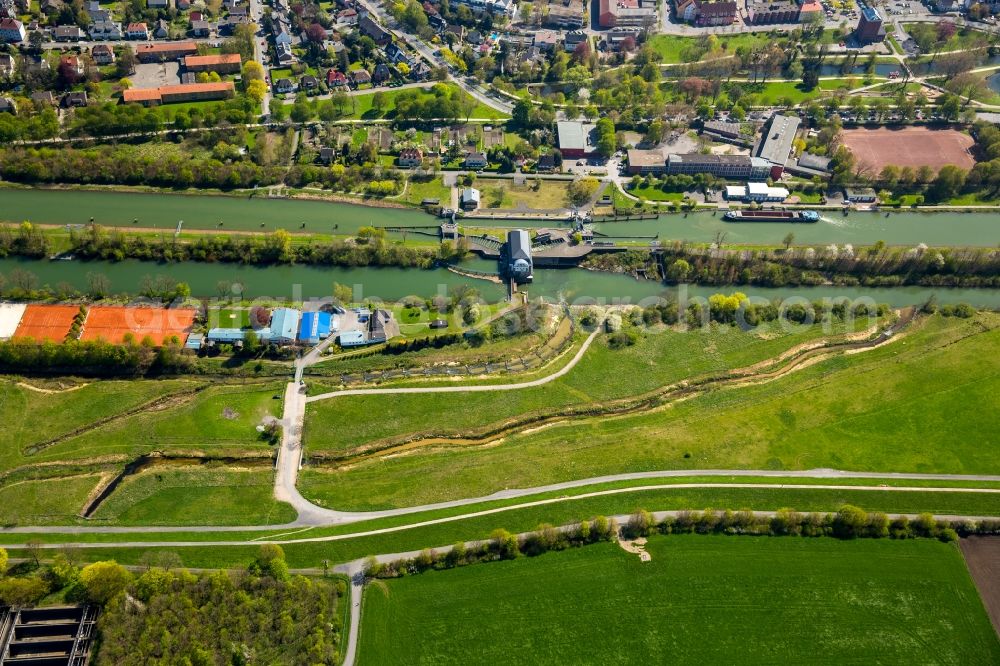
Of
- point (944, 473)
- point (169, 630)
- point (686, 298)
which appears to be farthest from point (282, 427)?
point (944, 473)

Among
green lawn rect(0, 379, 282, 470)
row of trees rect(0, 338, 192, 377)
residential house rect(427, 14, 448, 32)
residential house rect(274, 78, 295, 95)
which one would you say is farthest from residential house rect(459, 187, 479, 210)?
residential house rect(427, 14, 448, 32)

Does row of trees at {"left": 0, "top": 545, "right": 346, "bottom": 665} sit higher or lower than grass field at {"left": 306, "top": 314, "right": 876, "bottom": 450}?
lower

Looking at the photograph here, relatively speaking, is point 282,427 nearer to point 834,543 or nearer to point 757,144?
point 834,543

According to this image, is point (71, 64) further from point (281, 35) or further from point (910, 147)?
point (910, 147)

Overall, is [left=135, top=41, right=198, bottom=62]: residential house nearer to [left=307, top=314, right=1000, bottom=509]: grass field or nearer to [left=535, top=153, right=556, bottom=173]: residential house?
[left=535, top=153, right=556, bottom=173]: residential house

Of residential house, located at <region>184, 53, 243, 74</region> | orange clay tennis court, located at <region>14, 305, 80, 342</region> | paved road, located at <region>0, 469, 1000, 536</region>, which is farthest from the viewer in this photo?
residential house, located at <region>184, 53, 243, 74</region>

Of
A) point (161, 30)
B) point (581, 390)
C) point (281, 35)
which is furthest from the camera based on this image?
point (161, 30)

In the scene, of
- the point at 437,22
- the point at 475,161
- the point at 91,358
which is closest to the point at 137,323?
the point at 91,358
